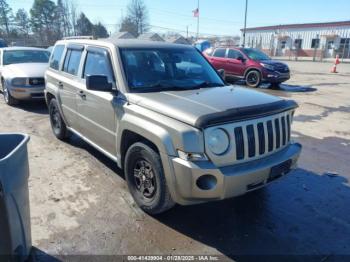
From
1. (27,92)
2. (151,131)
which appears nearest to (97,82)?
(151,131)

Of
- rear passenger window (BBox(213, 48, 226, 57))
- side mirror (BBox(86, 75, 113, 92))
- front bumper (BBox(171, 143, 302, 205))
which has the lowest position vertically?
front bumper (BBox(171, 143, 302, 205))

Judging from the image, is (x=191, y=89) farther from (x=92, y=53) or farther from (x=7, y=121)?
(x=7, y=121)

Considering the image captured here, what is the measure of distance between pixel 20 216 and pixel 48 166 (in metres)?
2.51

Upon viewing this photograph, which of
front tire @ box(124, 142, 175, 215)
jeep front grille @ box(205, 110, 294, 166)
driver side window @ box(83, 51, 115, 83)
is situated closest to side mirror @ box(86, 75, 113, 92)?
driver side window @ box(83, 51, 115, 83)

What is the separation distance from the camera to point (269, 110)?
3258 mm

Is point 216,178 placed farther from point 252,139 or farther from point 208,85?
point 208,85

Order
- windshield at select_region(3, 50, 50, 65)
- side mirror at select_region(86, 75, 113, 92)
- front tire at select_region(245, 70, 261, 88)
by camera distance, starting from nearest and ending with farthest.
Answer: side mirror at select_region(86, 75, 113, 92)
windshield at select_region(3, 50, 50, 65)
front tire at select_region(245, 70, 261, 88)

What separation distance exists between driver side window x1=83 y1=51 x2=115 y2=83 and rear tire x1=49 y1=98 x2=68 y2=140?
161 centimetres

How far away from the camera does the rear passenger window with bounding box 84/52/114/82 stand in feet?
13.2

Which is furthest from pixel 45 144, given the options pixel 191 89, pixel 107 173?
pixel 191 89

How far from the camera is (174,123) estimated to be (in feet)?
9.77

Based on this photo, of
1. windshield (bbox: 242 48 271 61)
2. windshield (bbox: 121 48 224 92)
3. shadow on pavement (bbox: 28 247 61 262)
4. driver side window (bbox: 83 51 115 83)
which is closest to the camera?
shadow on pavement (bbox: 28 247 61 262)

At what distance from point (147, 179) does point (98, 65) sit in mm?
1828

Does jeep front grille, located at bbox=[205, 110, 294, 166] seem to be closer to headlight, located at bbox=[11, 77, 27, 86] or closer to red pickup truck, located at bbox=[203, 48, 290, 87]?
headlight, located at bbox=[11, 77, 27, 86]
